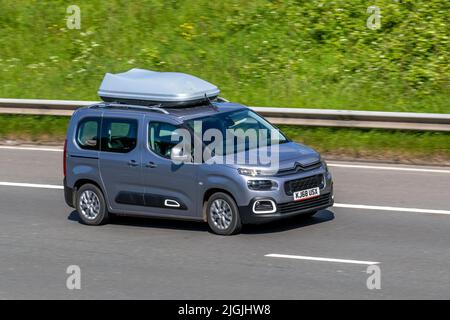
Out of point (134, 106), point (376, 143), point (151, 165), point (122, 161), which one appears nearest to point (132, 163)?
point (122, 161)

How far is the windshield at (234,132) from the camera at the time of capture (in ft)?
44.2

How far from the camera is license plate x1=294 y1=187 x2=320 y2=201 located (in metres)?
13.1

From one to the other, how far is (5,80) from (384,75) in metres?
8.45

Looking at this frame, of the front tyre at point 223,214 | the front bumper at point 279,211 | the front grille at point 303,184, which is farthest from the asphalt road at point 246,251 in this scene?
the front grille at point 303,184

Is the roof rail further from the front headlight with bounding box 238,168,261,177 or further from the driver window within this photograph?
the front headlight with bounding box 238,168,261,177

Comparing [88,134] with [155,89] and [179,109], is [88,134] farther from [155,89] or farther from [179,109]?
[179,109]

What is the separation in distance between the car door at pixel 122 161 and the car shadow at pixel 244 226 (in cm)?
48

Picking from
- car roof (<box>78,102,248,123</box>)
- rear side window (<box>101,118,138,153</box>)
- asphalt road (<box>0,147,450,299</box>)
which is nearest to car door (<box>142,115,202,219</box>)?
car roof (<box>78,102,248,123</box>)

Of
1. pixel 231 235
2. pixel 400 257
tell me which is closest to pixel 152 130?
pixel 231 235

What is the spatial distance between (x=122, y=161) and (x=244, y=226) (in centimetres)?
185

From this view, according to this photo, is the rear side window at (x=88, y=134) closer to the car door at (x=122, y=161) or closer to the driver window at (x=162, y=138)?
the car door at (x=122, y=161)

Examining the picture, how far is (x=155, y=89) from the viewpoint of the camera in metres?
13.9
